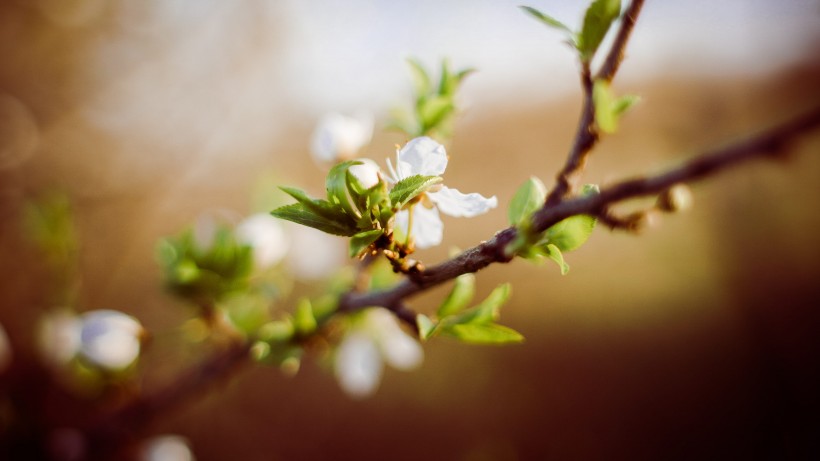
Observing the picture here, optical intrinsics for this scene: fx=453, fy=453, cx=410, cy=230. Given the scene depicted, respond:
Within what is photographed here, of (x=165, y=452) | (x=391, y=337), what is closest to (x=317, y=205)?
(x=391, y=337)

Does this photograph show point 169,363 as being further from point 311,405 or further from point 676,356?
point 676,356

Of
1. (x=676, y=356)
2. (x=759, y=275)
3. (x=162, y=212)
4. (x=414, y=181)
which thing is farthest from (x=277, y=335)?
(x=759, y=275)

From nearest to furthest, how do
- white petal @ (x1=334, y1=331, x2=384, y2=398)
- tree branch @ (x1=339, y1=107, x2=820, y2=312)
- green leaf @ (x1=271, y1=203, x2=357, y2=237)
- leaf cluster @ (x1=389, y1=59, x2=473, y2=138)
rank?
tree branch @ (x1=339, y1=107, x2=820, y2=312) → green leaf @ (x1=271, y1=203, x2=357, y2=237) → leaf cluster @ (x1=389, y1=59, x2=473, y2=138) → white petal @ (x1=334, y1=331, x2=384, y2=398)

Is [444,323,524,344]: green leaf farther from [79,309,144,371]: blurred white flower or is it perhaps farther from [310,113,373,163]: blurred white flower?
[79,309,144,371]: blurred white flower

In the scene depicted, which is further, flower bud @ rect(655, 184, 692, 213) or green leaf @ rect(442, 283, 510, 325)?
green leaf @ rect(442, 283, 510, 325)

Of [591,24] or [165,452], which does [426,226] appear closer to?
[591,24]

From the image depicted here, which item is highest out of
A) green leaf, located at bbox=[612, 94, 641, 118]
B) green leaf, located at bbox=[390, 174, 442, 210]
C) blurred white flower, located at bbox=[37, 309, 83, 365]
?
blurred white flower, located at bbox=[37, 309, 83, 365]

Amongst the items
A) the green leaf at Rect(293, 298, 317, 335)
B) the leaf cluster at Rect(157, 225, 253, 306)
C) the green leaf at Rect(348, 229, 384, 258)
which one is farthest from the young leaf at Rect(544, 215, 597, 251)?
the leaf cluster at Rect(157, 225, 253, 306)
